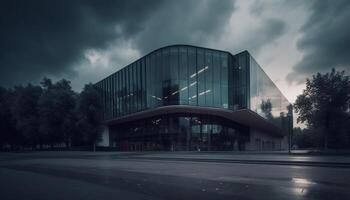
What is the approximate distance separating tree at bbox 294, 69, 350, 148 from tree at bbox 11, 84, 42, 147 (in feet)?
149

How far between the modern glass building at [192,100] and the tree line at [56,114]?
9.21m

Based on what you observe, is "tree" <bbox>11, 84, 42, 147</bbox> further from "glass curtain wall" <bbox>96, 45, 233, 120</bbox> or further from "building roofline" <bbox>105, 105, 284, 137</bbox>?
"glass curtain wall" <bbox>96, 45, 233, 120</bbox>

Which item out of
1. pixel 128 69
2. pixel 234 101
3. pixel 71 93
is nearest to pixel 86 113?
pixel 71 93

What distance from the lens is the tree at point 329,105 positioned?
92.2 ft

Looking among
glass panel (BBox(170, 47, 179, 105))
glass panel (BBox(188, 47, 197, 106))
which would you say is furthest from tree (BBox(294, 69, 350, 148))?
glass panel (BBox(170, 47, 179, 105))

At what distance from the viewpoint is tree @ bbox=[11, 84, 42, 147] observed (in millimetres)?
46844

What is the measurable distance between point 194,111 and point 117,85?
20286 millimetres

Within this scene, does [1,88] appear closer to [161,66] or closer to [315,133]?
[161,66]

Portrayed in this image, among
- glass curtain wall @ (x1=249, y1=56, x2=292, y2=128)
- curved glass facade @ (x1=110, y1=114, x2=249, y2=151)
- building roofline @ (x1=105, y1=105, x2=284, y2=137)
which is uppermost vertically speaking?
glass curtain wall @ (x1=249, y1=56, x2=292, y2=128)

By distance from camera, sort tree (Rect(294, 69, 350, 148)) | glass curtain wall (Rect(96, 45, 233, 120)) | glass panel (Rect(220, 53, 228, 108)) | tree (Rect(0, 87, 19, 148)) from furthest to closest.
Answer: tree (Rect(0, 87, 19, 148)) < glass panel (Rect(220, 53, 228, 108)) < glass curtain wall (Rect(96, 45, 233, 120)) < tree (Rect(294, 69, 350, 148))

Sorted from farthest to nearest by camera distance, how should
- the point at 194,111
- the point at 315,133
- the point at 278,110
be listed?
1. the point at 278,110
2. the point at 194,111
3. the point at 315,133

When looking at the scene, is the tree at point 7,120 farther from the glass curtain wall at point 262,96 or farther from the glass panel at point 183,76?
the glass curtain wall at point 262,96

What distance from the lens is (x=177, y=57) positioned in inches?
1747

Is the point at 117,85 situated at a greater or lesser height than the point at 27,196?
greater
